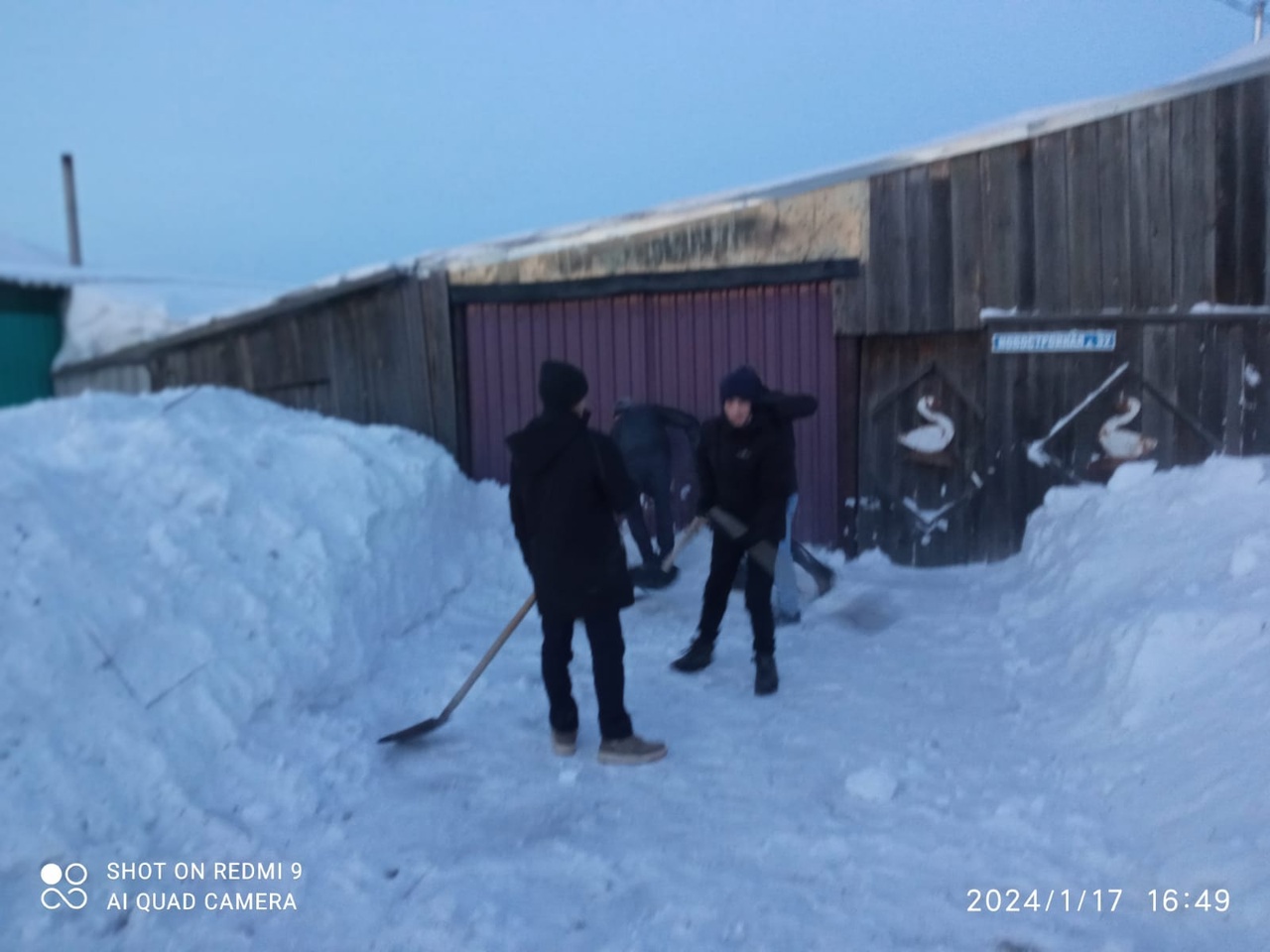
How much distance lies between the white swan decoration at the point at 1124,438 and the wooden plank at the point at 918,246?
1.48 meters

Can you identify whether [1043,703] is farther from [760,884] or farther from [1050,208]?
[1050,208]

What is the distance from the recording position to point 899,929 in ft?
10.7

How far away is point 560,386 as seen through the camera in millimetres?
4535

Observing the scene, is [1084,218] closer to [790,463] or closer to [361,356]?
[790,463]

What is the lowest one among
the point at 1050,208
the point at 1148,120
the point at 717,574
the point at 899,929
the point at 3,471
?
the point at 899,929

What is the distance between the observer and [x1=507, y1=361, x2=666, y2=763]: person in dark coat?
4.54 meters

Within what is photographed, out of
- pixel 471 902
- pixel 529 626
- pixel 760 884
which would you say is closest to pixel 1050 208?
pixel 529 626

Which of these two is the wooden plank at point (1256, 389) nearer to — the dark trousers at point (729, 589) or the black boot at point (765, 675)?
the dark trousers at point (729, 589)

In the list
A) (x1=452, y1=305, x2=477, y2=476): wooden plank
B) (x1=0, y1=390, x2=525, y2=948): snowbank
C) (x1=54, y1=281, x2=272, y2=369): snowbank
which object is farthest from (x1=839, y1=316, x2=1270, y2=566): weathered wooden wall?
(x1=54, y1=281, x2=272, y2=369): snowbank

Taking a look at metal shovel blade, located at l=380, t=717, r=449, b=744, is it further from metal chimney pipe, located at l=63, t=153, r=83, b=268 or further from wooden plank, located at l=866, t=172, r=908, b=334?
metal chimney pipe, located at l=63, t=153, r=83, b=268

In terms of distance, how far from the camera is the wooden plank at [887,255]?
7.85 metres

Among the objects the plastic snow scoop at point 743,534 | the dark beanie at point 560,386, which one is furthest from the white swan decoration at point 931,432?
the dark beanie at point 560,386

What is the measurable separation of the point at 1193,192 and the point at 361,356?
7.16m

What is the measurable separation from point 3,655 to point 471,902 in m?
2.27
